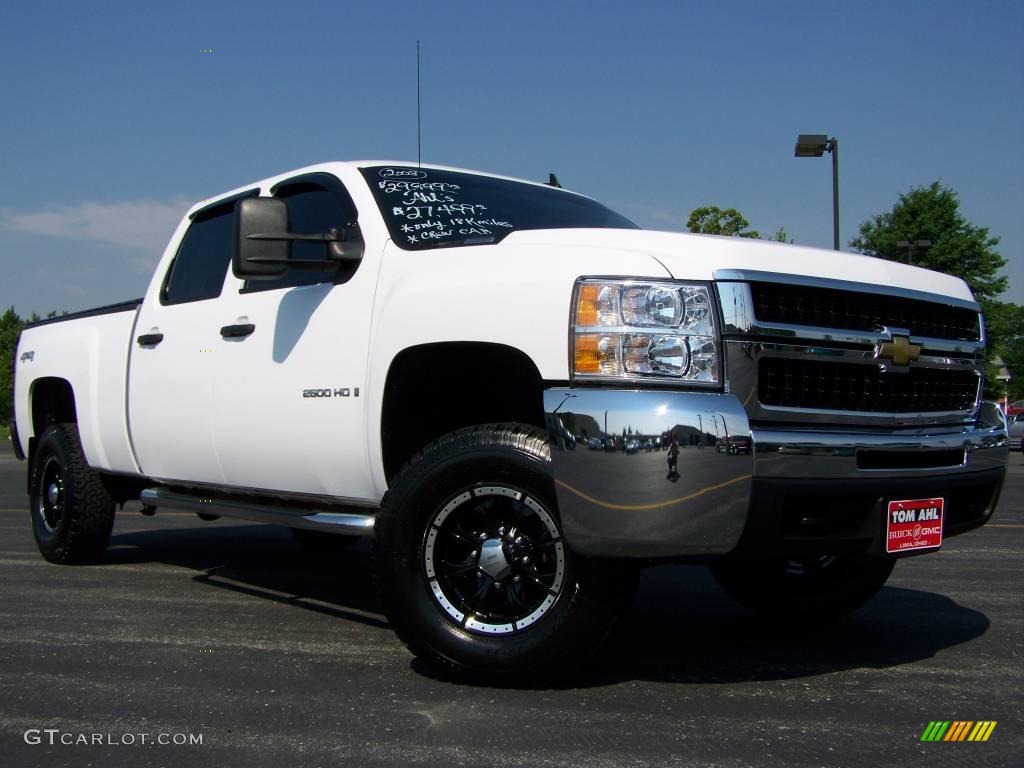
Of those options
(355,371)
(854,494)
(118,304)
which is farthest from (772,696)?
(118,304)

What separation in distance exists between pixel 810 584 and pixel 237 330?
282 centimetres

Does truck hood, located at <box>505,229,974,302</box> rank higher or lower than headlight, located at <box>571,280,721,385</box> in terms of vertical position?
higher

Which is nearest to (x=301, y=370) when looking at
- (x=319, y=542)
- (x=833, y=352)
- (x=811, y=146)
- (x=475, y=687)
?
(x=475, y=687)

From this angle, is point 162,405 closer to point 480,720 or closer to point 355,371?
point 355,371

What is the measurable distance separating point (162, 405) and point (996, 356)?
3713 cm

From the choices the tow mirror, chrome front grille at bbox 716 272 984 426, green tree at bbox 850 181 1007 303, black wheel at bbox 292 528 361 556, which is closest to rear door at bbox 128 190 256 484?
the tow mirror

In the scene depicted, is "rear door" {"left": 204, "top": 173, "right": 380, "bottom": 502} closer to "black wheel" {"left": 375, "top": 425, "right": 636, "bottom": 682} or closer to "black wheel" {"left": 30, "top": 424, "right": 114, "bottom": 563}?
"black wheel" {"left": 375, "top": 425, "right": 636, "bottom": 682}

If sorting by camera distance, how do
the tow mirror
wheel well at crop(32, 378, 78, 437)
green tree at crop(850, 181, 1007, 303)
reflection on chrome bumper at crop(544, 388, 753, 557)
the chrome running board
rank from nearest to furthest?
reflection on chrome bumper at crop(544, 388, 753, 557) < the chrome running board < the tow mirror < wheel well at crop(32, 378, 78, 437) < green tree at crop(850, 181, 1007, 303)

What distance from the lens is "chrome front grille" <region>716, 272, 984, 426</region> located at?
11.6 feet

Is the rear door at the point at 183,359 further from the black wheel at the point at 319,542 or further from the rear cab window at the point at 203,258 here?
the black wheel at the point at 319,542

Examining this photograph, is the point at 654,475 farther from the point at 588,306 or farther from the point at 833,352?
the point at 833,352

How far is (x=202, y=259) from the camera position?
237 inches

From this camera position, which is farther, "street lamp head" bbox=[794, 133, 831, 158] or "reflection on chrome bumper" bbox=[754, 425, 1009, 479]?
"street lamp head" bbox=[794, 133, 831, 158]

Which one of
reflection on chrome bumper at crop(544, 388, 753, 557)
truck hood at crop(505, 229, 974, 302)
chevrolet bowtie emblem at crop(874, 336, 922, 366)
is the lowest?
reflection on chrome bumper at crop(544, 388, 753, 557)
